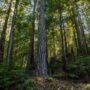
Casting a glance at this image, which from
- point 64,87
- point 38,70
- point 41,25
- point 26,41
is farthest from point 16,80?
point 26,41

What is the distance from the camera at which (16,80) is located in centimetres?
800

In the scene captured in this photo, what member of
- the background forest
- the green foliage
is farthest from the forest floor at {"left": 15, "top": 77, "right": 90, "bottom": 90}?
the green foliage

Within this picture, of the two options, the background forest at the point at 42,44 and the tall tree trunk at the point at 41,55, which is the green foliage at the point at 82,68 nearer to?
the background forest at the point at 42,44

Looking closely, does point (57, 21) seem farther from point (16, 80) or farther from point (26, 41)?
point (16, 80)

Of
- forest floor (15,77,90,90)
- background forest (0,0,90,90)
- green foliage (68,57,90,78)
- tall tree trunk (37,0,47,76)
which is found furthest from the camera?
green foliage (68,57,90,78)

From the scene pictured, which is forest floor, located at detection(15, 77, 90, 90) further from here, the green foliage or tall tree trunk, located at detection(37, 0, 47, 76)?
the green foliage

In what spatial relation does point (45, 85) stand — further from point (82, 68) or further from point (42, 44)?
point (82, 68)

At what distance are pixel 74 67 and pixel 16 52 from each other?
13119mm

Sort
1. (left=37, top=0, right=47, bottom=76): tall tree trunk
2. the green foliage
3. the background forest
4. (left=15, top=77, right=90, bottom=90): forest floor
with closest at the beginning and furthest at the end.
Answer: (left=15, top=77, right=90, bottom=90): forest floor → the background forest → (left=37, top=0, right=47, bottom=76): tall tree trunk → the green foliage

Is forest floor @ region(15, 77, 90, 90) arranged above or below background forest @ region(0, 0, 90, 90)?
below

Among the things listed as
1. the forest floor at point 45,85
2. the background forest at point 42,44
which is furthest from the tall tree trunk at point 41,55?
the forest floor at point 45,85

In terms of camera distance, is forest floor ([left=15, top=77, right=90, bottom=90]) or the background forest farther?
the background forest

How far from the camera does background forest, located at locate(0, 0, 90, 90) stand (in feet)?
26.1

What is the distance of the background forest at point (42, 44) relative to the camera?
7.95 m
